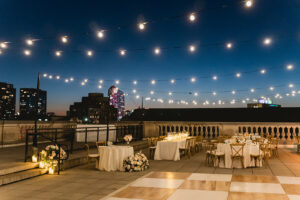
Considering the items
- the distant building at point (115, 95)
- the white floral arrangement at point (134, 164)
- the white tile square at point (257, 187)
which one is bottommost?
the white tile square at point (257, 187)

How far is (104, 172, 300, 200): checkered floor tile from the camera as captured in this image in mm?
5031

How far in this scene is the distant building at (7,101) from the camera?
62225mm

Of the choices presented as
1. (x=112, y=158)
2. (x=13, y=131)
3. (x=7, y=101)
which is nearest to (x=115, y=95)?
(x=13, y=131)

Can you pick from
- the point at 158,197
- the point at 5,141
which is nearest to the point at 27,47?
the point at 5,141

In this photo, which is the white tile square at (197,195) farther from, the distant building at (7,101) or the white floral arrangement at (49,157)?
the distant building at (7,101)

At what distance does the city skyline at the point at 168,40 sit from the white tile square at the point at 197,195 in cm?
446

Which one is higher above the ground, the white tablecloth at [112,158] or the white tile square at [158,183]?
the white tablecloth at [112,158]

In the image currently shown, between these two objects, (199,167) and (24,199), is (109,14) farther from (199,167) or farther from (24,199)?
(24,199)

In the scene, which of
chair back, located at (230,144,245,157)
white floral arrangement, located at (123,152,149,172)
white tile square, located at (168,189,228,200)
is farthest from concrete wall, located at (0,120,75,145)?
white tile square, located at (168,189,228,200)

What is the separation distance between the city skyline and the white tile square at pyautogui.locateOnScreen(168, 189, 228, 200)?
446 centimetres

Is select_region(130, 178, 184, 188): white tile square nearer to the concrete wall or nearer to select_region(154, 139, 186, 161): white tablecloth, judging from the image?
select_region(154, 139, 186, 161): white tablecloth

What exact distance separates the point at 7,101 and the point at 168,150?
2781 inches

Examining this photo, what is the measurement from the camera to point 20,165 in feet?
23.4

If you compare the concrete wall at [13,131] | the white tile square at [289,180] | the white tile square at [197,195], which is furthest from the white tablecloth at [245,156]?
the concrete wall at [13,131]
